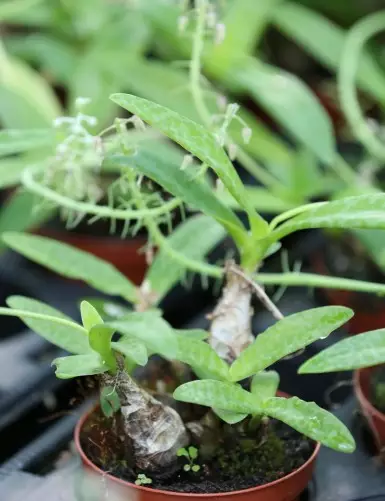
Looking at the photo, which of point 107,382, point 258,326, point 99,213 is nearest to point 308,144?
point 258,326

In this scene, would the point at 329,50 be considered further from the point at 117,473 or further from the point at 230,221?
the point at 117,473

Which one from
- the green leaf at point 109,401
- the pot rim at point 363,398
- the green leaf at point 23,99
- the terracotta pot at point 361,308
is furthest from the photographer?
the green leaf at point 23,99

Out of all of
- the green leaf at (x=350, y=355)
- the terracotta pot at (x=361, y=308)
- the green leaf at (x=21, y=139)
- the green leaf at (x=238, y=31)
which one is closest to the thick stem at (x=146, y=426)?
the green leaf at (x=350, y=355)

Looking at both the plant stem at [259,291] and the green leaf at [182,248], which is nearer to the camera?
the plant stem at [259,291]

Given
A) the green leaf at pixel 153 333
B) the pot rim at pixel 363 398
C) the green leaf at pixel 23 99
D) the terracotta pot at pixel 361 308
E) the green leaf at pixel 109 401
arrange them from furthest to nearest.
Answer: the green leaf at pixel 23 99
the terracotta pot at pixel 361 308
the pot rim at pixel 363 398
the green leaf at pixel 109 401
the green leaf at pixel 153 333

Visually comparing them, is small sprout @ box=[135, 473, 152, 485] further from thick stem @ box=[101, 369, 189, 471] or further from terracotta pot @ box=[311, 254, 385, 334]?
terracotta pot @ box=[311, 254, 385, 334]

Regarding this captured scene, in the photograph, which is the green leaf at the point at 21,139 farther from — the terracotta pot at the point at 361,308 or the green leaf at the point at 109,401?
the terracotta pot at the point at 361,308

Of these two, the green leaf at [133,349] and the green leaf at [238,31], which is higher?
the green leaf at [238,31]

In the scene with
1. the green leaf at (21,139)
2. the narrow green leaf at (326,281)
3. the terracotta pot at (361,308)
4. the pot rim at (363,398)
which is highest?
the green leaf at (21,139)
